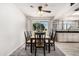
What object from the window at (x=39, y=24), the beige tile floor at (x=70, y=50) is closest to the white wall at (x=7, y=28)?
the beige tile floor at (x=70, y=50)

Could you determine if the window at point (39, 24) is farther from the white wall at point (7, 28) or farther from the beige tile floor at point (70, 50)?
the white wall at point (7, 28)

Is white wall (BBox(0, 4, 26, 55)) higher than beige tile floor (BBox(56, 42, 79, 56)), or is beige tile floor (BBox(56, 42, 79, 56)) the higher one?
white wall (BBox(0, 4, 26, 55))

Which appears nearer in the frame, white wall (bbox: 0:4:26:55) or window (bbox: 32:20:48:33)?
white wall (bbox: 0:4:26:55)

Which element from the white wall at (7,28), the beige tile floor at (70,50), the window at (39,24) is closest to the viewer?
the white wall at (7,28)

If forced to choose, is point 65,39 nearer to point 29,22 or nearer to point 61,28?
point 61,28

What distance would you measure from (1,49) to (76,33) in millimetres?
6014

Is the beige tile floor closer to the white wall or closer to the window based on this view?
the white wall

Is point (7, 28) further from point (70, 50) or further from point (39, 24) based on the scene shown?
point (39, 24)

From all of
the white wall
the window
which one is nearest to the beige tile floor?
the white wall

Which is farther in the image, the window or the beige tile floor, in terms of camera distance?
the window

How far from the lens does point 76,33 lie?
8.34 meters

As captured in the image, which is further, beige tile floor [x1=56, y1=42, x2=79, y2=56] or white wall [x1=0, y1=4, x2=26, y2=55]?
beige tile floor [x1=56, y1=42, x2=79, y2=56]

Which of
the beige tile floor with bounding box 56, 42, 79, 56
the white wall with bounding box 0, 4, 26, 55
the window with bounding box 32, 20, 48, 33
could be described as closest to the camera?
the white wall with bounding box 0, 4, 26, 55

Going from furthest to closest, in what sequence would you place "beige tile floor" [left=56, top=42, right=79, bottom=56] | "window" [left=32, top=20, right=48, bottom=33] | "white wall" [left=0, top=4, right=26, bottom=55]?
"window" [left=32, top=20, right=48, bottom=33], "beige tile floor" [left=56, top=42, right=79, bottom=56], "white wall" [left=0, top=4, right=26, bottom=55]
